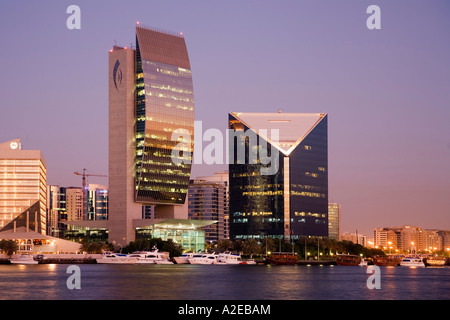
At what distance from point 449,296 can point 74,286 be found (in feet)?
185

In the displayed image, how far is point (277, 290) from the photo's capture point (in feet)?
403

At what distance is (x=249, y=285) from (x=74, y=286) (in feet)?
91.2
